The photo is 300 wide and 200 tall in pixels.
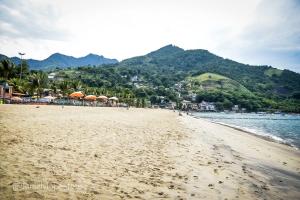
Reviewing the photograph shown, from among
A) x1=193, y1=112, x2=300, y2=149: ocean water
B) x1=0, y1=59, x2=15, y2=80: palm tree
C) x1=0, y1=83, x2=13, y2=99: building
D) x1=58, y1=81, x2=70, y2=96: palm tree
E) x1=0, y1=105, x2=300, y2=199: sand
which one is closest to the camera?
x1=0, y1=105, x2=300, y2=199: sand

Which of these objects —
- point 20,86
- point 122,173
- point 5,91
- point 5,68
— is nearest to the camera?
point 122,173

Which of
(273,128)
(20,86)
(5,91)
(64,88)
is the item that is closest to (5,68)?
(20,86)

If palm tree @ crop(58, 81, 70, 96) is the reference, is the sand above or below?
below

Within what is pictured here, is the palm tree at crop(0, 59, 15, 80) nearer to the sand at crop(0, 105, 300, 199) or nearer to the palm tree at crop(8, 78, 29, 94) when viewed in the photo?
the palm tree at crop(8, 78, 29, 94)

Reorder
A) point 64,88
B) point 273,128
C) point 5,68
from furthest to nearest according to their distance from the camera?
1. point 5,68
2. point 64,88
3. point 273,128

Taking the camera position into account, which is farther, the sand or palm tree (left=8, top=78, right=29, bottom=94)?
palm tree (left=8, top=78, right=29, bottom=94)

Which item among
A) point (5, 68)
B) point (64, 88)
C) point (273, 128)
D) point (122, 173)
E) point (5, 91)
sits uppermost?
point (5, 68)

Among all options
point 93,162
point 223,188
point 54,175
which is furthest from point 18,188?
point 223,188

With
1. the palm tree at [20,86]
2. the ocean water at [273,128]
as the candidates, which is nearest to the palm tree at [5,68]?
the palm tree at [20,86]

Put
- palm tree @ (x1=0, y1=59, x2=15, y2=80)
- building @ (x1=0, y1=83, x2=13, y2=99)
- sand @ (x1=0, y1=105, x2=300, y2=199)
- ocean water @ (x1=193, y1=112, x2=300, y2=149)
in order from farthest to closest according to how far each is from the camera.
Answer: palm tree @ (x1=0, y1=59, x2=15, y2=80) < building @ (x1=0, y1=83, x2=13, y2=99) < ocean water @ (x1=193, y1=112, x2=300, y2=149) < sand @ (x1=0, y1=105, x2=300, y2=199)

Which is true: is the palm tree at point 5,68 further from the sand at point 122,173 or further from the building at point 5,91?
the sand at point 122,173

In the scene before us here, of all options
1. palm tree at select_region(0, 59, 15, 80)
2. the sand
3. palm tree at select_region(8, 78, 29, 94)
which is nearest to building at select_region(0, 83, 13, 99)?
palm tree at select_region(8, 78, 29, 94)

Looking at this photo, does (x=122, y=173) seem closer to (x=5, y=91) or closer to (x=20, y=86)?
(x=5, y=91)

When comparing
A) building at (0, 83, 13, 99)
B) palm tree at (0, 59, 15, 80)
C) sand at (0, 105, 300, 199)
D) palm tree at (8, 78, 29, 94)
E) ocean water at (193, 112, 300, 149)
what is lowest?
ocean water at (193, 112, 300, 149)
